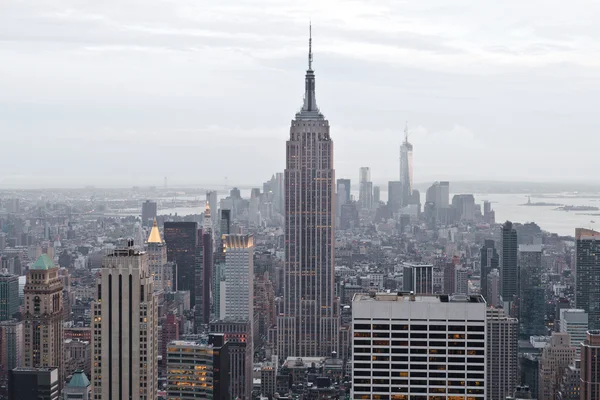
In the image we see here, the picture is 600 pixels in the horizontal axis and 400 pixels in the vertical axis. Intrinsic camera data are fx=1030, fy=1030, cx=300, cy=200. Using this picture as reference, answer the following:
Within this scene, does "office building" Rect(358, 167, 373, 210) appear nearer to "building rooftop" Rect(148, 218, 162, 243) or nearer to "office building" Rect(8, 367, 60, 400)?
"building rooftop" Rect(148, 218, 162, 243)

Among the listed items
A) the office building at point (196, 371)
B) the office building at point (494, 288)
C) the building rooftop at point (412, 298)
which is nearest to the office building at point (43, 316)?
the office building at point (196, 371)

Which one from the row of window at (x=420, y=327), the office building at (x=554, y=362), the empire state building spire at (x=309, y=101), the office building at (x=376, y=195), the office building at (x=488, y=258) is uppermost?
the empire state building spire at (x=309, y=101)

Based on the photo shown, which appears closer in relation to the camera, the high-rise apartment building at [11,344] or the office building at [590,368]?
the high-rise apartment building at [11,344]

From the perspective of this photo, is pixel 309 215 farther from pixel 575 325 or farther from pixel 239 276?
pixel 575 325

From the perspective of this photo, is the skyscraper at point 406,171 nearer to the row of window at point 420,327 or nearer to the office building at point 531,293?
the office building at point 531,293

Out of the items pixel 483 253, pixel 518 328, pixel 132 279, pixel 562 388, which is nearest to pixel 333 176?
pixel 483 253

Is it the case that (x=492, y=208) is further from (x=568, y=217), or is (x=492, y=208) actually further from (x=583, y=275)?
(x=583, y=275)
